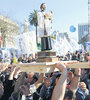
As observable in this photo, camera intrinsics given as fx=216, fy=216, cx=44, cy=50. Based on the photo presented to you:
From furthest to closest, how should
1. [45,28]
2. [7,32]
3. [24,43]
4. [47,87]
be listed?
1. [7,32]
2. [24,43]
3. [45,28]
4. [47,87]

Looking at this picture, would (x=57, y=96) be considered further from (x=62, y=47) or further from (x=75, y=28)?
(x=75, y=28)

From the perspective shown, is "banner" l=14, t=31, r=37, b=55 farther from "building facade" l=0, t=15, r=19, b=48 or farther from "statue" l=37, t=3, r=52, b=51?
"building facade" l=0, t=15, r=19, b=48

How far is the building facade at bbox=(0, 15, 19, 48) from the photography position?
38.3 meters

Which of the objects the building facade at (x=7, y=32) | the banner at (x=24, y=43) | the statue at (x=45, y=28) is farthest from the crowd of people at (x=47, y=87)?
the building facade at (x=7, y=32)

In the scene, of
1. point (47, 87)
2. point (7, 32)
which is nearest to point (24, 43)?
point (47, 87)

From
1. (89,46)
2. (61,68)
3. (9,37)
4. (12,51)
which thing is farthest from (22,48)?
(9,37)

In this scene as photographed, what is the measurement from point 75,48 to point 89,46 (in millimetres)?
1300

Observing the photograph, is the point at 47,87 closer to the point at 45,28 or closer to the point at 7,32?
the point at 45,28

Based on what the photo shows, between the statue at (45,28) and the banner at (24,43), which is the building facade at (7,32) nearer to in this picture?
the banner at (24,43)

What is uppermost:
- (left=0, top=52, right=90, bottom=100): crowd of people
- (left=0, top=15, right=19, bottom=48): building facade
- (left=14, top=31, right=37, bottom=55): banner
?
(left=0, top=15, right=19, bottom=48): building facade

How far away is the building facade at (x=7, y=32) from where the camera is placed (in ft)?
126

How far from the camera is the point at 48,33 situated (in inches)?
161

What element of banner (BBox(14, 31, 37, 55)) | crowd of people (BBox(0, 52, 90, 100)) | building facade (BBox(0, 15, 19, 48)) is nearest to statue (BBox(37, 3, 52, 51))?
crowd of people (BBox(0, 52, 90, 100))

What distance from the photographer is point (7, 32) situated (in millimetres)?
39125
